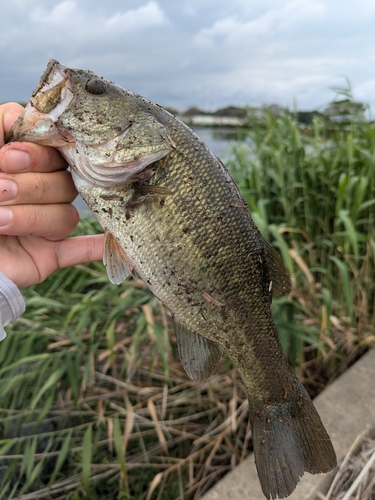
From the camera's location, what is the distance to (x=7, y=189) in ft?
4.01

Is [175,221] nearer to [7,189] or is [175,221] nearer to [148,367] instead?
[7,189]

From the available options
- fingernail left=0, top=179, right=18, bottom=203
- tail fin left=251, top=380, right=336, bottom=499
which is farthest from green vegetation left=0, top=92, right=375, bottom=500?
fingernail left=0, top=179, right=18, bottom=203

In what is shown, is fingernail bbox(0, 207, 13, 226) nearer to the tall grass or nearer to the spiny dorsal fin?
the spiny dorsal fin

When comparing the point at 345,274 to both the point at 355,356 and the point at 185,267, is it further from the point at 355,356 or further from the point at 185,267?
the point at 185,267

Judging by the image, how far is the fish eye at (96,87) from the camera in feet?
3.84

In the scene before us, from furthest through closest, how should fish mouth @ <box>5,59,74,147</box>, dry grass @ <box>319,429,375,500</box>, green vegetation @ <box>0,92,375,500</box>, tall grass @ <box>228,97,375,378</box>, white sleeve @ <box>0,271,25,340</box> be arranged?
1. tall grass @ <box>228,97,375,378</box>
2. green vegetation @ <box>0,92,375,500</box>
3. dry grass @ <box>319,429,375,500</box>
4. white sleeve @ <box>0,271,25,340</box>
5. fish mouth @ <box>5,59,74,147</box>

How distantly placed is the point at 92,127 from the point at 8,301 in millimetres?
610

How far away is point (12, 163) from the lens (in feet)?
3.91

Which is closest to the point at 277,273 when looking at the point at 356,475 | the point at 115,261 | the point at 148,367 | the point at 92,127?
the point at 115,261

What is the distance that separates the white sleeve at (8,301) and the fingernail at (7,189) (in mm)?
288

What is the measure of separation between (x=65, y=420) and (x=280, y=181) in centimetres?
200

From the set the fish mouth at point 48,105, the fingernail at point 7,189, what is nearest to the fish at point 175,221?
the fish mouth at point 48,105

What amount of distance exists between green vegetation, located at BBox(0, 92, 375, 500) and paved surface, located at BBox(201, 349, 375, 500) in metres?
0.16

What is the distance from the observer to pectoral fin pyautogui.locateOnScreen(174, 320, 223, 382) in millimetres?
1268
